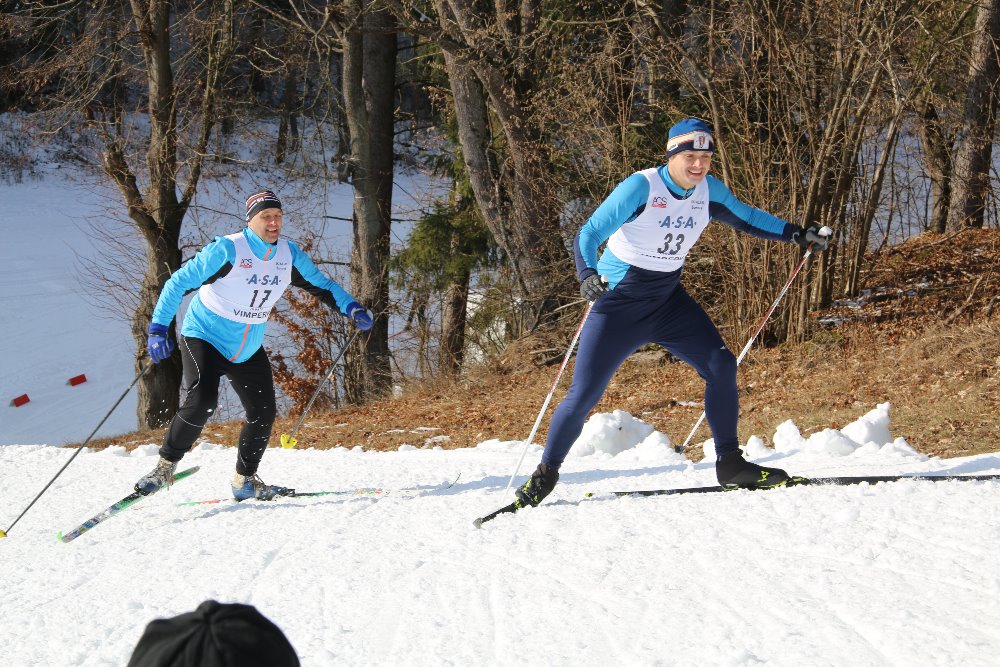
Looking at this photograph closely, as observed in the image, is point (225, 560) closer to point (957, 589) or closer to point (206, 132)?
point (957, 589)

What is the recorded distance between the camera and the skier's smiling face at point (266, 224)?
18.9 ft

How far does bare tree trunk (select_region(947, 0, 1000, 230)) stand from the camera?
11539 mm

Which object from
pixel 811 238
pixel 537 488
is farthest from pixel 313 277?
pixel 811 238

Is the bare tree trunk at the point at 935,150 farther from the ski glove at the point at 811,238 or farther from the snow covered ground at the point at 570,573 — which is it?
the snow covered ground at the point at 570,573

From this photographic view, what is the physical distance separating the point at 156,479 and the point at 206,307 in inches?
48.2

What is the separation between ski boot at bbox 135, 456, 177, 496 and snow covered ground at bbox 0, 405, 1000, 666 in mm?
151

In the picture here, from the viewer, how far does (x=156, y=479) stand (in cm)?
606

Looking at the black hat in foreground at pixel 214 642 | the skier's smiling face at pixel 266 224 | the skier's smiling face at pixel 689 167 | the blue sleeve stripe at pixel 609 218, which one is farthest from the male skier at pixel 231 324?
the black hat in foreground at pixel 214 642

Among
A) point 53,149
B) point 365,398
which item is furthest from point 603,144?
point 53,149

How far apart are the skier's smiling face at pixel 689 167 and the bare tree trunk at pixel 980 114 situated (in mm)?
7935

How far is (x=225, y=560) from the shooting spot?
4617 millimetres

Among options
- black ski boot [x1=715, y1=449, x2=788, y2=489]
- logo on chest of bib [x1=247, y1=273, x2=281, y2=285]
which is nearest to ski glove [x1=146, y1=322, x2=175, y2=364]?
logo on chest of bib [x1=247, y1=273, x2=281, y2=285]

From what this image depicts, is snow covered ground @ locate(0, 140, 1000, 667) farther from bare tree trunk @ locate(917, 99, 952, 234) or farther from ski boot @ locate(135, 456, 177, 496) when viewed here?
bare tree trunk @ locate(917, 99, 952, 234)

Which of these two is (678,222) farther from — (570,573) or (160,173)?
(160,173)
